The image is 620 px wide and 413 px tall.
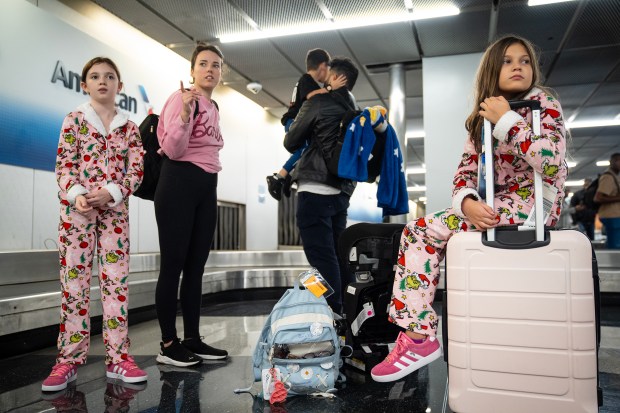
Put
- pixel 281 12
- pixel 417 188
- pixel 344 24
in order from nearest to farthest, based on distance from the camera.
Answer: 1. pixel 281 12
2. pixel 344 24
3. pixel 417 188

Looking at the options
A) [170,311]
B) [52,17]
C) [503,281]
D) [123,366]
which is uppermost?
[52,17]

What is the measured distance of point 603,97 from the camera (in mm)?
9172

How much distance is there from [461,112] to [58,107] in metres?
5.29

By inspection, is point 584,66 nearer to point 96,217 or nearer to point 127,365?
point 96,217

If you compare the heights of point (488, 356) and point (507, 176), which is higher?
point (507, 176)

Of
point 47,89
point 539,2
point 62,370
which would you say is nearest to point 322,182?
point 62,370

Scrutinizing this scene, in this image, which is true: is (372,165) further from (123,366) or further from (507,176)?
(123,366)

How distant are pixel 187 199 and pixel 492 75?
4.78 feet

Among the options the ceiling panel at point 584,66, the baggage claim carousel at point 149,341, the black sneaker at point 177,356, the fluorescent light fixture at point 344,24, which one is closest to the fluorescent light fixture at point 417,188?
the ceiling panel at point 584,66

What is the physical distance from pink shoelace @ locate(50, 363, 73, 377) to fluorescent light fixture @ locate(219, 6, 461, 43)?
5.31 m

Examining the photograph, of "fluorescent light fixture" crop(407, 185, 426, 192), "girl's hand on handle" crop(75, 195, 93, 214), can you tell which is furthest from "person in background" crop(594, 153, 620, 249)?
"fluorescent light fixture" crop(407, 185, 426, 192)

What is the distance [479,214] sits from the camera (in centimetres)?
158

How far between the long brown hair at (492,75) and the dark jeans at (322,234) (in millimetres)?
901

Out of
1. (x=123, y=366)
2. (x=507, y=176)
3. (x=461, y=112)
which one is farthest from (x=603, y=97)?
(x=123, y=366)
